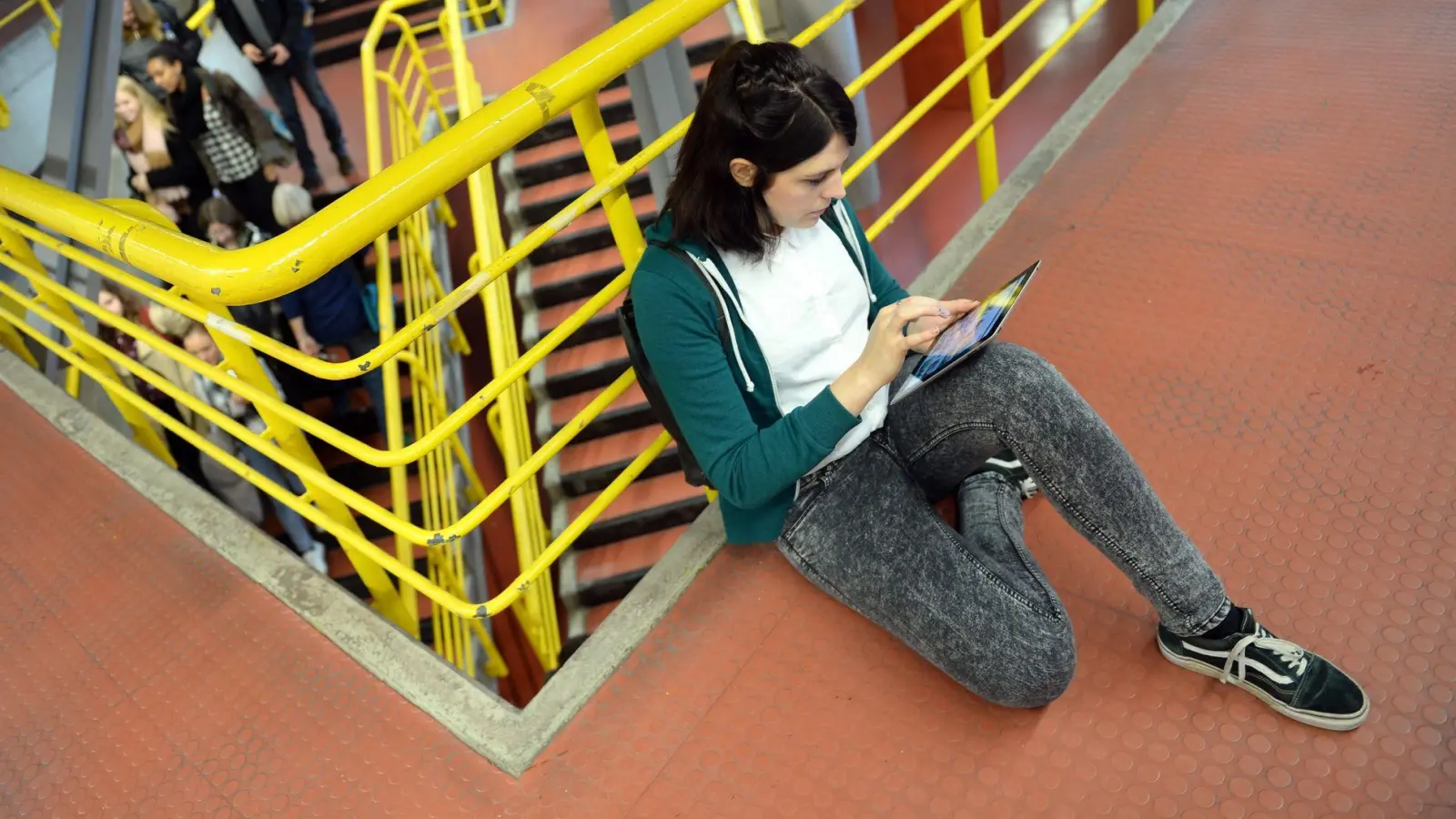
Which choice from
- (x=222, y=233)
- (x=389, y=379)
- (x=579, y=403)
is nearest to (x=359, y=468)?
(x=579, y=403)

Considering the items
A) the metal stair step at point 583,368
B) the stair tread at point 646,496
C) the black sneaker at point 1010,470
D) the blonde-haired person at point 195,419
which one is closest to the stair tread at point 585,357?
the metal stair step at point 583,368

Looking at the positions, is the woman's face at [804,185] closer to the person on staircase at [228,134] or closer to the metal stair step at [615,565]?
the metal stair step at [615,565]

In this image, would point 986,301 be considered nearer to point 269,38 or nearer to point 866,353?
point 866,353

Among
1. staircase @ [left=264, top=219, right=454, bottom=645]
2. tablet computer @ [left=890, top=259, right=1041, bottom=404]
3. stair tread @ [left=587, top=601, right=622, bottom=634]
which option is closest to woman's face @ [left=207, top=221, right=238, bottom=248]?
staircase @ [left=264, top=219, right=454, bottom=645]

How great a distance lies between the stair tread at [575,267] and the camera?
18.4 ft

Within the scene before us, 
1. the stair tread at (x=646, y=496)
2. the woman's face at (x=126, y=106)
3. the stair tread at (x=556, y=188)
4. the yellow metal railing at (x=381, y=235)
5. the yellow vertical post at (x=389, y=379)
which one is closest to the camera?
the yellow metal railing at (x=381, y=235)

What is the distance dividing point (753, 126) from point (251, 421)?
3090mm

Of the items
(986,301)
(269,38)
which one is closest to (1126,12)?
(269,38)

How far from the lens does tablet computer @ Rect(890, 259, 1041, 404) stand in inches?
60.7

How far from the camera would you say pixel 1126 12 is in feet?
27.1

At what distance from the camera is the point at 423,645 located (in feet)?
6.77

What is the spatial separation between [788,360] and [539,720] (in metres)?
0.83

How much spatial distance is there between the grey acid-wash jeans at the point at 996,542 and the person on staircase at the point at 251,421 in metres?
1.87

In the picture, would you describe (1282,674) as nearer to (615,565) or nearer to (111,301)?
(615,565)
